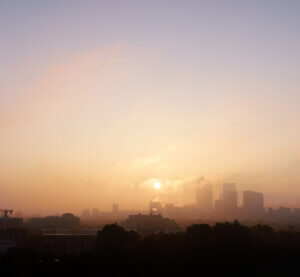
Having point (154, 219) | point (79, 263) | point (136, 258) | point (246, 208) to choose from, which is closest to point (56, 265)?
point (79, 263)

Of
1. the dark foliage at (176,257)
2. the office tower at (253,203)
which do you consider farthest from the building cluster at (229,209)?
the dark foliage at (176,257)

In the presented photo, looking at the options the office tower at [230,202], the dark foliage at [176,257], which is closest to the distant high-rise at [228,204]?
the office tower at [230,202]

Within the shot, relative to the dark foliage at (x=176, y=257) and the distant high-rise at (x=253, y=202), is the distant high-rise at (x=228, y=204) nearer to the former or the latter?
the distant high-rise at (x=253, y=202)

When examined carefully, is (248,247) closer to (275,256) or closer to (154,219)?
(275,256)

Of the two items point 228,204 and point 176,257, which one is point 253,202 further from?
point 176,257

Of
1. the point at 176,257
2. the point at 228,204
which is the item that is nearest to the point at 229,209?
the point at 228,204

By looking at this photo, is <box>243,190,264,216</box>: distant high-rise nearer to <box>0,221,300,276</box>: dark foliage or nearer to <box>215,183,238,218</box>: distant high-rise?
<box>215,183,238,218</box>: distant high-rise

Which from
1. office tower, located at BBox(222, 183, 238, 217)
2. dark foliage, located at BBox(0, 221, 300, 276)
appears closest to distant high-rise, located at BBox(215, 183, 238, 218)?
office tower, located at BBox(222, 183, 238, 217)

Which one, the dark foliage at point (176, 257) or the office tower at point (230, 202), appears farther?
the office tower at point (230, 202)
